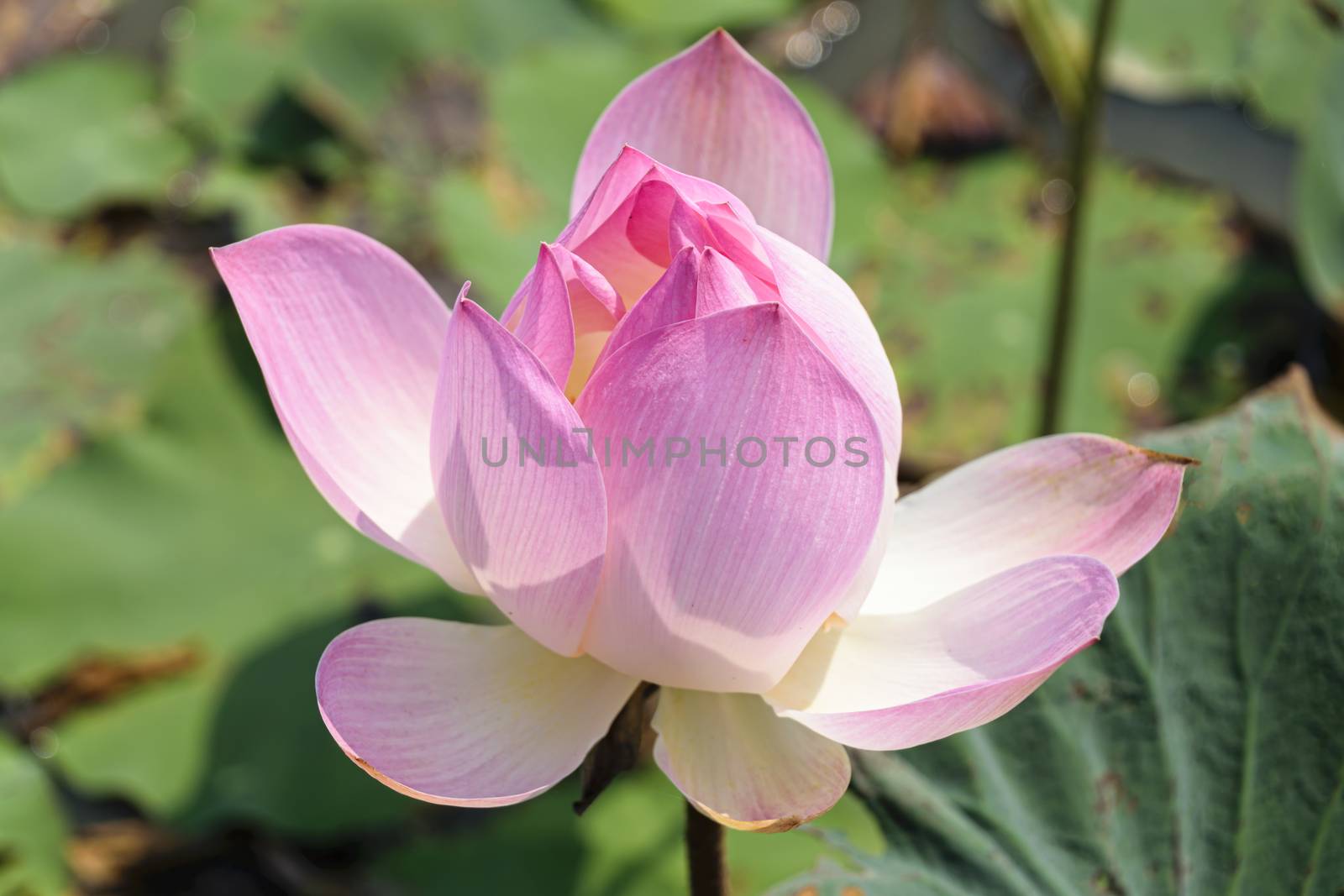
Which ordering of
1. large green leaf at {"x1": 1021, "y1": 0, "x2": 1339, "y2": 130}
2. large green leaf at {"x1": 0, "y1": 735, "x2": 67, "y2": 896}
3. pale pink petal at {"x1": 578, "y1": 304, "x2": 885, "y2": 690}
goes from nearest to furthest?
pale pink petal at {"x1": 578, "y1": 304, "x2": 885, "y2": 690} → large green leaf at {"x1": 0, "y1": 735, "x2": 67, "y2": 896} → large green leaf at {"x1": 1021, "y1": 0, "x2": 1339, "y2": 130}

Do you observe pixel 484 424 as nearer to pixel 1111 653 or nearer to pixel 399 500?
pixel 399 500

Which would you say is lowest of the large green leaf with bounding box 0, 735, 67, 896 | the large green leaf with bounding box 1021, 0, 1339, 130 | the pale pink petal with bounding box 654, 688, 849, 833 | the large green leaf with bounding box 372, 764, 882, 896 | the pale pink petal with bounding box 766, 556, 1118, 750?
the large green leaf with bounding box 372, 764, 882, 896

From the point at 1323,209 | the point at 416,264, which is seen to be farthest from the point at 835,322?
the point at 416,264

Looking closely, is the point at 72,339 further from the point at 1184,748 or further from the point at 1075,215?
the point at 1184,748

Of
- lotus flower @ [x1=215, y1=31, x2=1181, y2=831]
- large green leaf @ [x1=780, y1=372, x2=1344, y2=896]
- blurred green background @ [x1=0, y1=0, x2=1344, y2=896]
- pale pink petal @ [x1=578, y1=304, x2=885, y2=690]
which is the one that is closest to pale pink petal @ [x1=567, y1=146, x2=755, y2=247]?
lotus flower @ [x1=215, y1=31, x2=1181, y2=831]

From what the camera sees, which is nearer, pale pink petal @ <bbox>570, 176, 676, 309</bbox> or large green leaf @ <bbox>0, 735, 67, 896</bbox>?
pale pink petal @ <bbox>570, 176, 676, 309</bbox>

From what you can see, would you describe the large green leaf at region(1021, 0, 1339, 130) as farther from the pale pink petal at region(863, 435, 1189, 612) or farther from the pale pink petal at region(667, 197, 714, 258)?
the pale pink petal at region(667, 197, 714, 258)

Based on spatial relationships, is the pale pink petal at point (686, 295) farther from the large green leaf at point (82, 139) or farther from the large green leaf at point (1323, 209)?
the large green leaf at point (82, 139)
